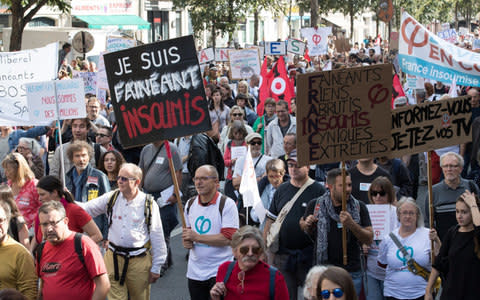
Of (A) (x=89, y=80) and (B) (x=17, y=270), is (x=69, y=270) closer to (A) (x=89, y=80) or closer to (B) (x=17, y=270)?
(B) (x=17, y=270)

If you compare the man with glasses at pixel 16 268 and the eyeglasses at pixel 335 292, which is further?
the man with glasses at pixel 16 268

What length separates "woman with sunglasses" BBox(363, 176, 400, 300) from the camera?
22.7 feet

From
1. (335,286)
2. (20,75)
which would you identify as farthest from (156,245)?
(20,75)

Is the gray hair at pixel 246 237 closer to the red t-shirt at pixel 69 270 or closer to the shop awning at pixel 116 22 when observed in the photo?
the red t-shirt at pixel 69 270

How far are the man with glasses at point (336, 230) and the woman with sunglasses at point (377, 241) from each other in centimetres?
30

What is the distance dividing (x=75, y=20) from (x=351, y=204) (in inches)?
1598

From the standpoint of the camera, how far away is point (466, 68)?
33.5ft

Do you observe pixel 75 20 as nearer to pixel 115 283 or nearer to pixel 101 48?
pixel 101 48

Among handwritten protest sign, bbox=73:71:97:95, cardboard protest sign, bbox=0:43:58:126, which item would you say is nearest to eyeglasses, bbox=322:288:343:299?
cardboard protest sign, bbox=0:43:58:126

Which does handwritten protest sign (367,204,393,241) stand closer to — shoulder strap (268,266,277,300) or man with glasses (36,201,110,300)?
shoulder strap (268,266,277,300)

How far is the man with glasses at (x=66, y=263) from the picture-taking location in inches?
220

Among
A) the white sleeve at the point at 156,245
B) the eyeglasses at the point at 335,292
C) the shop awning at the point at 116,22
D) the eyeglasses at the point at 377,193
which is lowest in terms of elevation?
the white sleeve at the point at 156,245

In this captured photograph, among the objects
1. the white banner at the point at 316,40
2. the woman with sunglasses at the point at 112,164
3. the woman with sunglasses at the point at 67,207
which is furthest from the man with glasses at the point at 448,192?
the white banner at the point at 316,40

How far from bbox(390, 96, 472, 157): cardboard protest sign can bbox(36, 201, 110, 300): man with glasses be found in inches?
97.2
